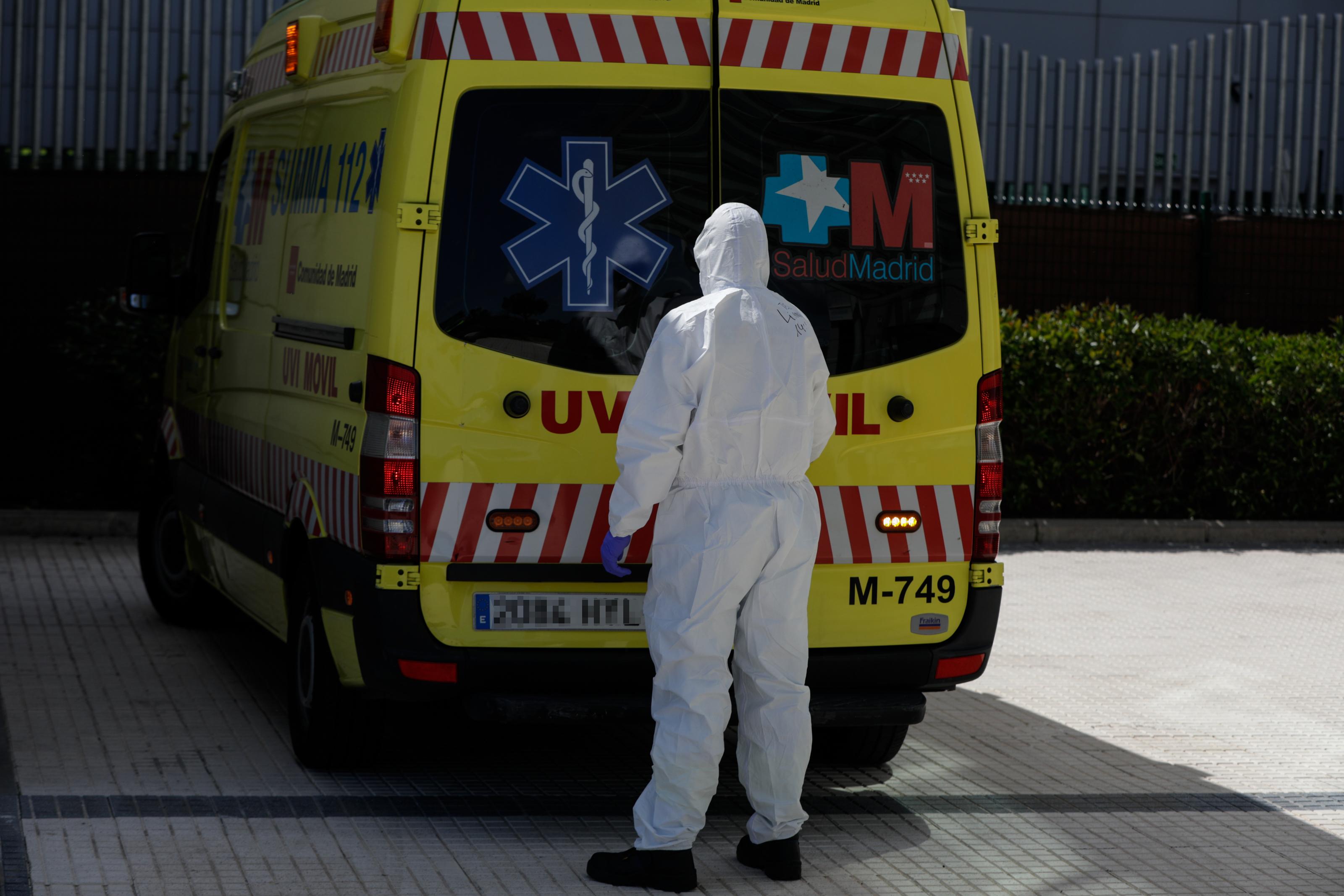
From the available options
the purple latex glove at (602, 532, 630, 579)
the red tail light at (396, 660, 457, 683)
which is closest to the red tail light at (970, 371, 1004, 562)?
the purple latex glove at (602, 532, 630, 579)

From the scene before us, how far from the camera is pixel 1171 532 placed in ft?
39.1

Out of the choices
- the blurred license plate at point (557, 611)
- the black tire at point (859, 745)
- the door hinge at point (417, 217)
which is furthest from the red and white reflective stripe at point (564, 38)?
the black tire at point (859, 745)

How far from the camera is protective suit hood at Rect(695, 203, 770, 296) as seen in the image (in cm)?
471

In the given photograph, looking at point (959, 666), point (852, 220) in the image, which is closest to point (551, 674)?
point (959, 666)

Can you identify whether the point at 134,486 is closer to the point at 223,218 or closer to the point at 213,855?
the point at 223,218

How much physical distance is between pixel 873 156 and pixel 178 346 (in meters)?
3.88

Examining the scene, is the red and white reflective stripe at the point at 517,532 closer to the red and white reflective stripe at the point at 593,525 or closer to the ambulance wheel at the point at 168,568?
the red and white reflective stripe at the point at 593,525

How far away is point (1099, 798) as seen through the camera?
5852mm

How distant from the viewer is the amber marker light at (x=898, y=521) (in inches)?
207

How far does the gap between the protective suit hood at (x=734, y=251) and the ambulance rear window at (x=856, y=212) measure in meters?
0.41

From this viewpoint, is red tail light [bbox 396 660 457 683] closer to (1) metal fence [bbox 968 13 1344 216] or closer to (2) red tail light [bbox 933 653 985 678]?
(2) red tail light [bbox 933 653 985 678]

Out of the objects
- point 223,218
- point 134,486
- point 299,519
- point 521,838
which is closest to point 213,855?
point 521,838

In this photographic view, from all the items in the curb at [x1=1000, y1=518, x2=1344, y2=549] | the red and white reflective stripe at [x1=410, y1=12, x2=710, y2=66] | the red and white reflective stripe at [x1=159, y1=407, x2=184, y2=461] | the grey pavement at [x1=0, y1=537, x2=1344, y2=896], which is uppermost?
the red and white reflective stripe at [x1=410, y1=12, x2=710, y2=66]

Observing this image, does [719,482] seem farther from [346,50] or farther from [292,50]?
[292,50]
